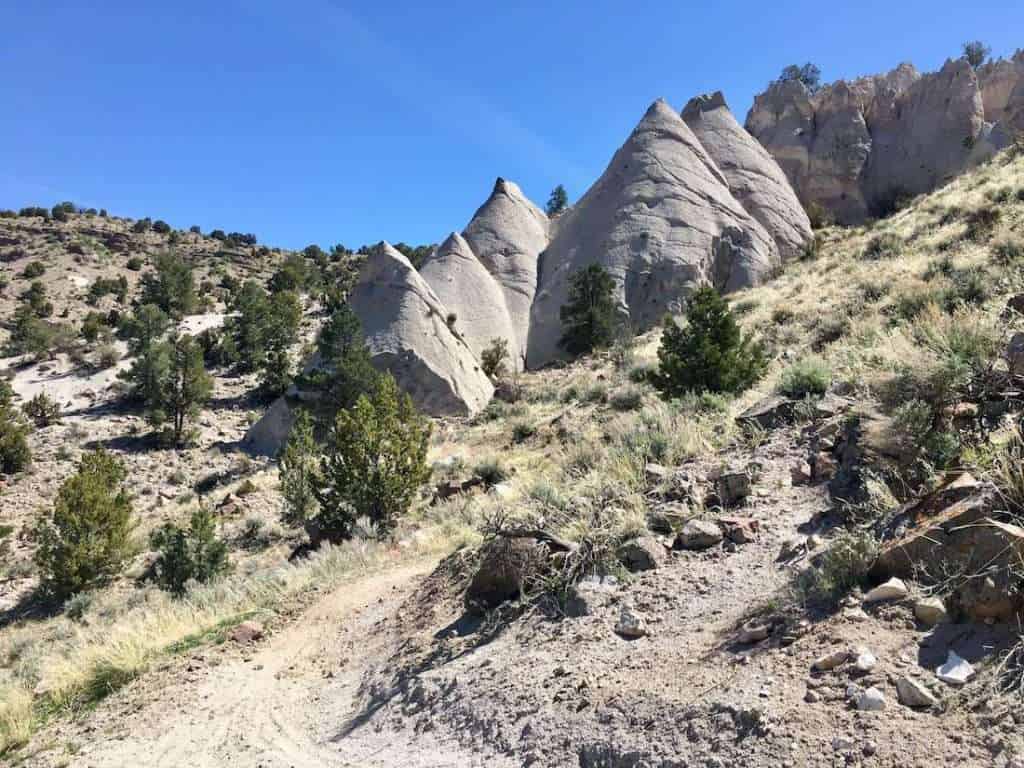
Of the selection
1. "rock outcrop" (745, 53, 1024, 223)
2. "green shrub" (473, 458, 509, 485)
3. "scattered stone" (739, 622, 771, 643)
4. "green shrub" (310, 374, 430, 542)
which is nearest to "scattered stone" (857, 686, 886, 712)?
"scattered stone" (739, 622, 771, 643)

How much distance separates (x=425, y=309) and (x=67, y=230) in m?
50.6

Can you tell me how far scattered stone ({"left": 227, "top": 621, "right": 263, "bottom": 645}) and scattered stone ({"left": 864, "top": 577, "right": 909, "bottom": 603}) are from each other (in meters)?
6.33

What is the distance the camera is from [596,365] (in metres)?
27.8

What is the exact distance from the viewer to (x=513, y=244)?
3653cm

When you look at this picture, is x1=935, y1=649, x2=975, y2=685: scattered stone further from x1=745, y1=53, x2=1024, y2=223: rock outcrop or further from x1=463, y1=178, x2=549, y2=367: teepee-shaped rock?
x1=745, y1=53, x2=1024, y2=223: rock outcrop

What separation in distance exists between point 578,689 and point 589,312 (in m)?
26.3

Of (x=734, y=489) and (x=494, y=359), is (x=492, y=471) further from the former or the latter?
(x=494, y=359)

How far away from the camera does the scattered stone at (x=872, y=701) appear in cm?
294

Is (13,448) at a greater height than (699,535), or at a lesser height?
greater

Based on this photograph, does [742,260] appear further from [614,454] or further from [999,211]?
[614,454]

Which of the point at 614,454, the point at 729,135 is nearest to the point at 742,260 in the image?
the point at 729,135

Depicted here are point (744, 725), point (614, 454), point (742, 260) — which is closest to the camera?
point (744, 725)

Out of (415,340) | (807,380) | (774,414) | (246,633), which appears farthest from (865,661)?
(415,340)

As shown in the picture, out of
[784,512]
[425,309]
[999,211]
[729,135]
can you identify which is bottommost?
[784,512]
